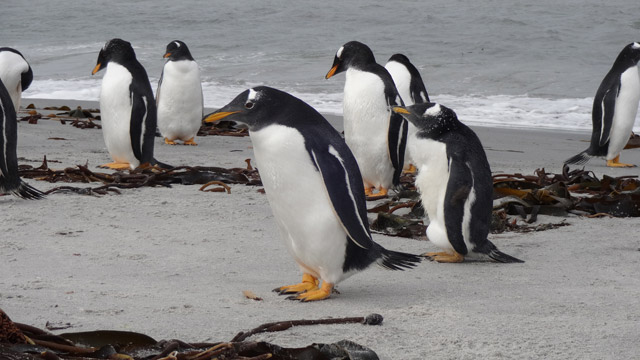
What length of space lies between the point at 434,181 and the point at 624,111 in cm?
485

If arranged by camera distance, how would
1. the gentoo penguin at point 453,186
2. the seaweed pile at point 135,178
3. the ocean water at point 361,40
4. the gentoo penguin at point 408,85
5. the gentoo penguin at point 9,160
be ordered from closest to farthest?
the gentoo penguin at point 453,186
the gentoo penguin at point 9,160
the seaweed pile at point 135,178
the gentoo penguin at point 408,85
the ocean water at point 361,40

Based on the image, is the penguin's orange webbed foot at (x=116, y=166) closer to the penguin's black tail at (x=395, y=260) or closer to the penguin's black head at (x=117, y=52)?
the penguin's black head at (x=117, y=52)

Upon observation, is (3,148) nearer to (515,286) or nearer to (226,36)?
(515,286)

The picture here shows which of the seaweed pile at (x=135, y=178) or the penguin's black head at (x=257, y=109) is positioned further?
the seaweed pile at (x=135, y=178)

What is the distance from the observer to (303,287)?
9.84ft

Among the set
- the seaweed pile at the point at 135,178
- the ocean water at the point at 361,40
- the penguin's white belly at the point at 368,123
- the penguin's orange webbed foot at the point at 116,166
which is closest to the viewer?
the seaweed pile at the point at 135,178

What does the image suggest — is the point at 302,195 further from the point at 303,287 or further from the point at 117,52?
the point at 117,52

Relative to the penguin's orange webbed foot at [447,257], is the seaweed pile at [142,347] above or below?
above

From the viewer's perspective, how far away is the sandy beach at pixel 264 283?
244 centimetres

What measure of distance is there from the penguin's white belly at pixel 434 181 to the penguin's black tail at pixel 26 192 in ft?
7.30

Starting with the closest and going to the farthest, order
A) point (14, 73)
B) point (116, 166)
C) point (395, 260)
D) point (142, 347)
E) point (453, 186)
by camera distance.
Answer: point (142, 347), point (395, 260), point (453, 186), point (116, 166), point (14, 73)

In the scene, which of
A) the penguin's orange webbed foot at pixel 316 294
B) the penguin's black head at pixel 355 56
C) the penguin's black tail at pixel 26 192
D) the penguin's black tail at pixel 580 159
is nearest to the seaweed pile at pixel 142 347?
the penguin's orange webbed foot at pixel 316 294

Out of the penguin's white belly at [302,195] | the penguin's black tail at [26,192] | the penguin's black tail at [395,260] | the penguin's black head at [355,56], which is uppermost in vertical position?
the penguin's black head at [355,56]

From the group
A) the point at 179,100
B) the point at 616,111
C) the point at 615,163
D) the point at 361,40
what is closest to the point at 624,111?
the point at 616,111
